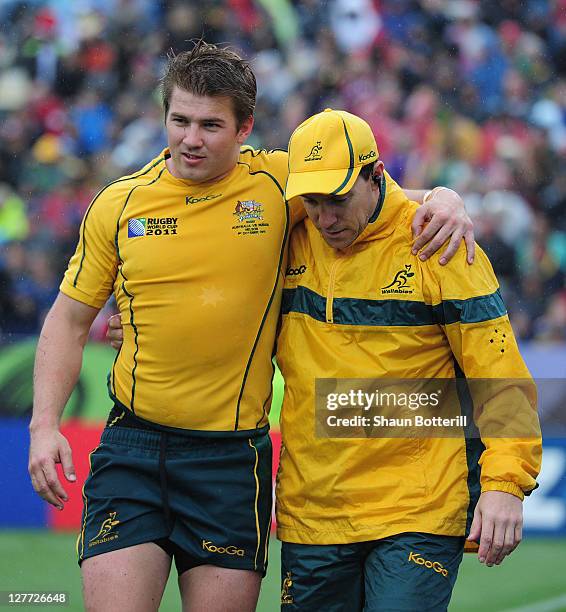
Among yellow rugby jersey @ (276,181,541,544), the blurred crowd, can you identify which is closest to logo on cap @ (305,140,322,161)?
yellow rugby jersey @ (276,181,541,544)

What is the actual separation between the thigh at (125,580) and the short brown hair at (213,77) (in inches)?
53.7

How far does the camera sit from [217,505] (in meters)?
3.46

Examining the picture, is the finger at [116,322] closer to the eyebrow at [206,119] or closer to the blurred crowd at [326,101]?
the eyebrow at [206,119]

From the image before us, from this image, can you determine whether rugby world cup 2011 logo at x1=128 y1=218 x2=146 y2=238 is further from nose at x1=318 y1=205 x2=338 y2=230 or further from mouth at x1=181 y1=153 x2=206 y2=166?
nose at x1=318 y1=205 x2=338 y2=230

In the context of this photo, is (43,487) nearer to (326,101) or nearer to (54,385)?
(54,385)

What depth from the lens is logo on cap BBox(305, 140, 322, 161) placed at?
3.32 metres

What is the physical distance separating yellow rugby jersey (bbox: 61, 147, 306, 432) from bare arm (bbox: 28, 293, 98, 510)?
0.28 feet

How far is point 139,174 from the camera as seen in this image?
3641mm

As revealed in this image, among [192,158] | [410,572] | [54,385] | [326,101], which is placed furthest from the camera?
[326,101]

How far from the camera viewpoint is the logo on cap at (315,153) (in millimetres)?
3324

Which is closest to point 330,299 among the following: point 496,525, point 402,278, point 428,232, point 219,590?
point 402,278

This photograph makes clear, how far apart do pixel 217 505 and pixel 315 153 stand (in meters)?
1.11

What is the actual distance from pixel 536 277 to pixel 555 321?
0.47m

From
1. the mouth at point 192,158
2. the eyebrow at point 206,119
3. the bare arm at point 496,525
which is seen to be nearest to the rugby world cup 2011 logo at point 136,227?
the mouth at point 192,158
